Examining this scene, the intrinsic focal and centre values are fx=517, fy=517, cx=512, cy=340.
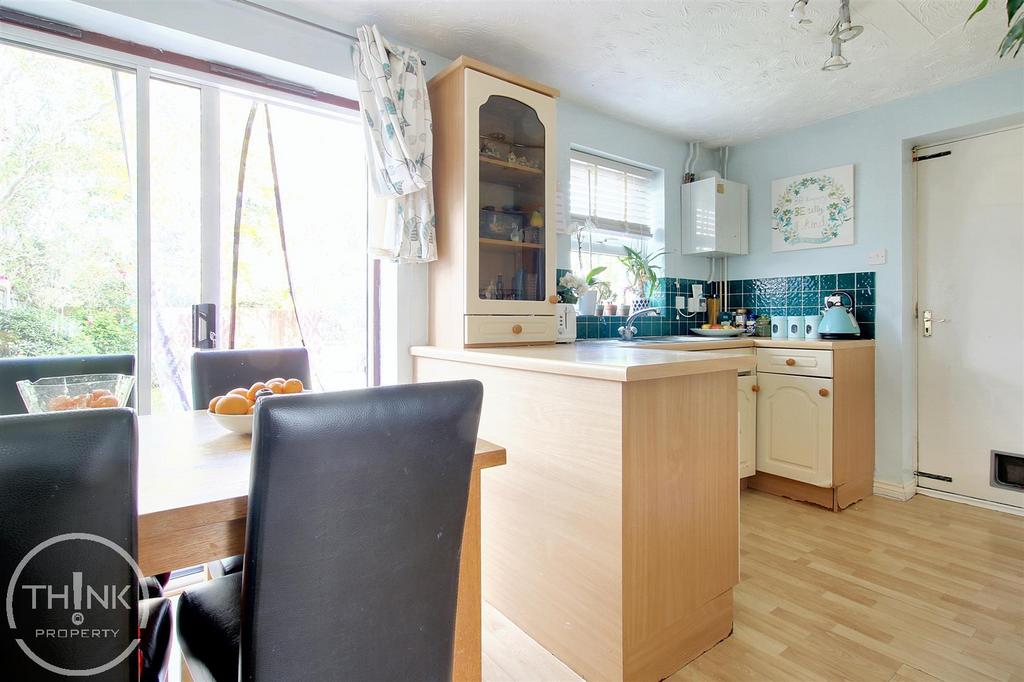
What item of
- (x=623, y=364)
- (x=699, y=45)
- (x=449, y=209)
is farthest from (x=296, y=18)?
(x=623, y=364)

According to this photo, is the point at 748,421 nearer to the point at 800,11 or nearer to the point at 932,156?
the point at 932,156

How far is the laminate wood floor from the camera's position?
1511 mm

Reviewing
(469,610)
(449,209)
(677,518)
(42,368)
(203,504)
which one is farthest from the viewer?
(449,209)

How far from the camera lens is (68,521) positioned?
54cm

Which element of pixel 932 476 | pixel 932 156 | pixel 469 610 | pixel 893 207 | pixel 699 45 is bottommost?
pixel 932 476

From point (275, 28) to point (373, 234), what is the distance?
0.85 metres

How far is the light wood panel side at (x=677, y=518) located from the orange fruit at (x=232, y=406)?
35.3 inches

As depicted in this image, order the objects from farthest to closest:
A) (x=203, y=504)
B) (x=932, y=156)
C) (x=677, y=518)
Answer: (x=932, y=156) < (x=677, y=518) < (x=203, y=504)

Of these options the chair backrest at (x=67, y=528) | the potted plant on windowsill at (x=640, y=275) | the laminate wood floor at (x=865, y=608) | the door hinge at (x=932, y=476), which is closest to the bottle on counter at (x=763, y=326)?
the potted plant on windowsill at (x=640, y=275)

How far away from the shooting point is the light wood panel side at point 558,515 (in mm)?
1395

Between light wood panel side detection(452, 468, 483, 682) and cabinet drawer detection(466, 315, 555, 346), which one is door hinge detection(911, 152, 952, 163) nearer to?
cabinet drawer detection(466, 315, 555, 346)

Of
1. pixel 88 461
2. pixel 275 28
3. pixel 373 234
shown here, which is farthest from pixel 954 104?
pixel 88 461

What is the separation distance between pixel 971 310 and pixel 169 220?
3949 mm

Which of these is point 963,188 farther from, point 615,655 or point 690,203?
point 615,655
